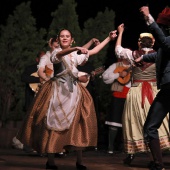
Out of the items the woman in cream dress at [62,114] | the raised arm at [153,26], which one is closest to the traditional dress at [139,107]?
the woman in cream dress at [62,114]

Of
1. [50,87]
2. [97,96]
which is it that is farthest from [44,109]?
[97,96]

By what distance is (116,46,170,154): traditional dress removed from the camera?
282 inches

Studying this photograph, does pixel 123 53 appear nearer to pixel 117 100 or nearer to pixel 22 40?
pixel 117 100

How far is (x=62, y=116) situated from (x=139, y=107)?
125 centimetres

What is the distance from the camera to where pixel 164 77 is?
19.1 feet

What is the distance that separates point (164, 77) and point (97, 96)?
428cm

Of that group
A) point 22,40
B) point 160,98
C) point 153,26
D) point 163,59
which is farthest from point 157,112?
point 22,40

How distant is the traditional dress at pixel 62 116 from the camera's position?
6285 millimetres

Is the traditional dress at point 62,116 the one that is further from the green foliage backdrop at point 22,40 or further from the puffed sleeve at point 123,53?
the green foliage backdrop at point 22,40

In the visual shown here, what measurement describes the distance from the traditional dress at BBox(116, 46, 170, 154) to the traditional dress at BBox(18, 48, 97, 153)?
2.98 feet

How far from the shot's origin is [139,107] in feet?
23.8

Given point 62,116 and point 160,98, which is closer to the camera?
point 160,98

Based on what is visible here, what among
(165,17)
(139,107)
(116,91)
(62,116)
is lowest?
(62,116)

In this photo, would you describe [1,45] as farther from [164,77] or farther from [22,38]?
[164,77]
